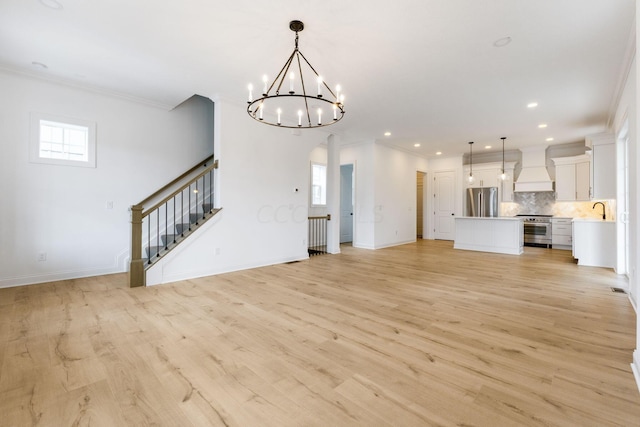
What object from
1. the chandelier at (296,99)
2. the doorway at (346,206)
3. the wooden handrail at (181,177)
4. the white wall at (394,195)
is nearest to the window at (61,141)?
the wooden handrail at (181,177)

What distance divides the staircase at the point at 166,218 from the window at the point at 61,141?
3.75 ft

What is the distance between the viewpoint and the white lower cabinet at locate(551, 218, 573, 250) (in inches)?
304

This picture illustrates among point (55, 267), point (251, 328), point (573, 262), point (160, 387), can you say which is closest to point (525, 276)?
point (573, 262)

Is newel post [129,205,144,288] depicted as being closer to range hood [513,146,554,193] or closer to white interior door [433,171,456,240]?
white interior door [433,171,456,240]

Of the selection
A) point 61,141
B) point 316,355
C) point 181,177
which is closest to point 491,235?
point 316,355

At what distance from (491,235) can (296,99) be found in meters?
5.99

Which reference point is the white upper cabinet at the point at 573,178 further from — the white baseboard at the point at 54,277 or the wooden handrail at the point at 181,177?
the white baseboard at the point at 54,277

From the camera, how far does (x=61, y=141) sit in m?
4.47

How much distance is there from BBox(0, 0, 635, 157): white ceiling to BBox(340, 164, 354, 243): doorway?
451 cm

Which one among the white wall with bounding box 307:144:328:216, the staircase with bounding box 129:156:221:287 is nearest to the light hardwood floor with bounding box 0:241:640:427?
the staircase with bounding box 129:156:221:287

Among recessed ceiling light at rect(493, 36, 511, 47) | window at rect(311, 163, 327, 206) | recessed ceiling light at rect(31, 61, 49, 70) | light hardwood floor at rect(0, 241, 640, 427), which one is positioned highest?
recessed ceiling light at rect(31, 61, 49, 70)

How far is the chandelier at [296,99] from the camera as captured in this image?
343 cm

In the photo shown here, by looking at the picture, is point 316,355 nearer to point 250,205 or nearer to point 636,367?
point 636,367

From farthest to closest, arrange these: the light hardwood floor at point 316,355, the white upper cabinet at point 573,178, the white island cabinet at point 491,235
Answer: the white upper cabinet at point 573,178
the white island cabinet at point 491,235
the light hardwood floor at point 316,355
